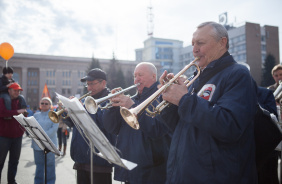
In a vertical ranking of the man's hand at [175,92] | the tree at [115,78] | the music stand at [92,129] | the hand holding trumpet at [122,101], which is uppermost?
the tree at [115,78]

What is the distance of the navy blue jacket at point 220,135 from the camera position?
157 cm

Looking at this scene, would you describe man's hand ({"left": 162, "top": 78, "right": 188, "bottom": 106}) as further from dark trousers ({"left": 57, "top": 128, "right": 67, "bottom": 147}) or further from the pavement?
dark trousers ({"left": 57, "top": 128, "right": 67, "bottom": 147})

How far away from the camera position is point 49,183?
4.91m

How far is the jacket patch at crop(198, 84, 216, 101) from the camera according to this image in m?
1.82

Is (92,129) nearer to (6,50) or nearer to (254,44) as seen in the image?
(6,50)

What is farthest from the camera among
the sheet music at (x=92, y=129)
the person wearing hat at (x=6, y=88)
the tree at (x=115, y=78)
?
the tree at (x=115, y=78)

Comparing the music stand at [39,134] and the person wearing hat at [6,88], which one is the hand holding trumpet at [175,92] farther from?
the person wearing hat at [6,88]

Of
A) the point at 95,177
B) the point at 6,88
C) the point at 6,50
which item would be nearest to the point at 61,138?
the point at 6,50

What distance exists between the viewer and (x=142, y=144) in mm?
2963

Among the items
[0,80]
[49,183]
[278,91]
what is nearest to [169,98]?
[278,91]

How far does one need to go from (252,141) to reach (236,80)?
531 mm

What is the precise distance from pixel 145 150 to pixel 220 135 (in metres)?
1.55

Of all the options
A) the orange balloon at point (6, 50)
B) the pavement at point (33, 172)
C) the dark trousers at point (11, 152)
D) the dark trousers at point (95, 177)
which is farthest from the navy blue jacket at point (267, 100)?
the orange balloon at point (6, 50)

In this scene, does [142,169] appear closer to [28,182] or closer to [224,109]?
[224,109]
